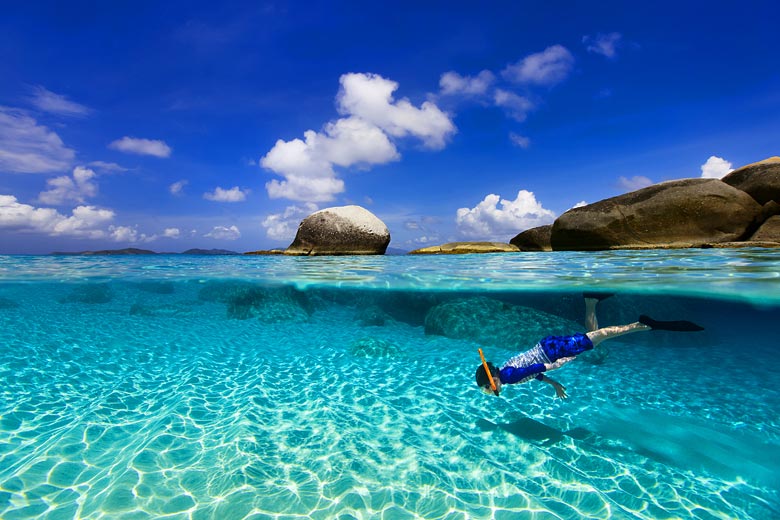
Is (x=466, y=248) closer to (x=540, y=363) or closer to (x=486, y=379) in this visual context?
(x=540, y=363)

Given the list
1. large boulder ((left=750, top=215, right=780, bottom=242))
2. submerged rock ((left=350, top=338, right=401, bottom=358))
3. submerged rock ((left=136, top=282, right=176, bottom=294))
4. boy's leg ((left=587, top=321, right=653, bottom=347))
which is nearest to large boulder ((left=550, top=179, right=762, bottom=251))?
large boulder ((left=750, top=215, right=780, bottom=242))

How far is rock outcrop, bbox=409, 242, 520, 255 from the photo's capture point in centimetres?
2203

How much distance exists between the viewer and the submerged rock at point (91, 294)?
15578 mm

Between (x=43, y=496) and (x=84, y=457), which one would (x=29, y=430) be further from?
(x=43, y=496)

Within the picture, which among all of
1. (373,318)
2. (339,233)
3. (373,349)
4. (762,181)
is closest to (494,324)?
(373,349)

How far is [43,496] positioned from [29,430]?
2104 millimetres

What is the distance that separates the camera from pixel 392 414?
242 inches

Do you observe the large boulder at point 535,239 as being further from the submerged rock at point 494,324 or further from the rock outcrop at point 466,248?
the submerged rock at point 494,324

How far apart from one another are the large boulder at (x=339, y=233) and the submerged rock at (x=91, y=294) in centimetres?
971

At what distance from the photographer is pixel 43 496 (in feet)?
12.7

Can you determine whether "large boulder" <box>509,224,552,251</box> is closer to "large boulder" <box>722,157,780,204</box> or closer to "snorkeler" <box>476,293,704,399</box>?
"large boulder" <box>722,157,780,204</box>

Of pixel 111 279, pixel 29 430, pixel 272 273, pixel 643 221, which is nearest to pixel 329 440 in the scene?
pixel 29 430

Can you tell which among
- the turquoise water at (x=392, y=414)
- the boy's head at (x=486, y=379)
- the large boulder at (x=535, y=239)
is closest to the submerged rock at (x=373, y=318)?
the turquoise water at (x=392, y=414)

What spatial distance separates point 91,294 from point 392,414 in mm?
17647
